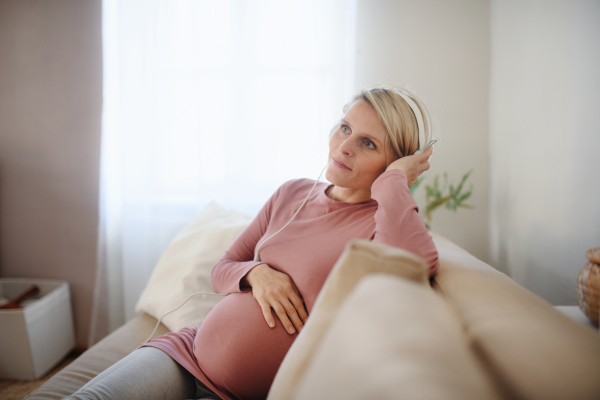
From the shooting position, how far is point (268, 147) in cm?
185

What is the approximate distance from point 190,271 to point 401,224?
3.09 feet

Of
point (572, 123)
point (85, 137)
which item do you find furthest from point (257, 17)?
point (572, 123)

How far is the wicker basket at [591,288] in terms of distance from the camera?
2.05 feet

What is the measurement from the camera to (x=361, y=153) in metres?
1.01

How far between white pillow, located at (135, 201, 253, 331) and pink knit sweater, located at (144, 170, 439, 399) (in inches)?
10.3

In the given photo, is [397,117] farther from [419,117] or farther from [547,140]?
[547,140]

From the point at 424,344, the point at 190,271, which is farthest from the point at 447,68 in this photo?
the point at 424,344

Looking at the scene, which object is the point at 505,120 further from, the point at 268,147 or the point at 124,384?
the point at 124,384

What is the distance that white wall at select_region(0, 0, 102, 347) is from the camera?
77.0 inches

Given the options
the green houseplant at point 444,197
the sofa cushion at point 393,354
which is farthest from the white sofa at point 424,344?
the green houseplant at point 444,197

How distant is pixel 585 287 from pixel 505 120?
1030 millimetres

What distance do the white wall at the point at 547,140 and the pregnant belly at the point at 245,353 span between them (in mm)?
834

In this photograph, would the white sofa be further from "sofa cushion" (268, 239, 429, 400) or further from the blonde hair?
the blonde hair

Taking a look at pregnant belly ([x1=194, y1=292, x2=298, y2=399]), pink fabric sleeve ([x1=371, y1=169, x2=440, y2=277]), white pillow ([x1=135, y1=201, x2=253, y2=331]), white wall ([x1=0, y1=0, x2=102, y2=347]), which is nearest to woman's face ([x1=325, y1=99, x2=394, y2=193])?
pink fabric sleeve ([x1=371, y1=169, x2=440, y2=277])
